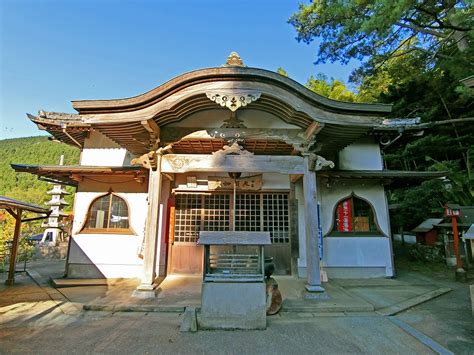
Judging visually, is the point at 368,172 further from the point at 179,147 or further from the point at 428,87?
the point at 428,87

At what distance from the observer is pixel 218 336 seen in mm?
3971

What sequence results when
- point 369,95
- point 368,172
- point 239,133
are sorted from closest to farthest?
point 239,133 < point 368,172 < point 369,95

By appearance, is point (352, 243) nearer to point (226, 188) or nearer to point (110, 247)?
point (226, 188)

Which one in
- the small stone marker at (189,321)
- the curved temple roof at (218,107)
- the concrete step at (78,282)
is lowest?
the small stone marker at (189,321)

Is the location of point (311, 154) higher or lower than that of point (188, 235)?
higher

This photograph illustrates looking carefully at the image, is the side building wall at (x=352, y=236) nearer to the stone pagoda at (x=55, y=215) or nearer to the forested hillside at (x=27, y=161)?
the stone pagoda at (x=55, y=215)

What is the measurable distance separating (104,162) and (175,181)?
2497mm

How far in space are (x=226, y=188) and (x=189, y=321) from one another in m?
4.32

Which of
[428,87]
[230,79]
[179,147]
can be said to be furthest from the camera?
[428,87]

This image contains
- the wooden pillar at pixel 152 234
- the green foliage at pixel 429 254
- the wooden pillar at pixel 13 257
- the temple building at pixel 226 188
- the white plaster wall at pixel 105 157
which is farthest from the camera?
the green foliage at pixel 429 254

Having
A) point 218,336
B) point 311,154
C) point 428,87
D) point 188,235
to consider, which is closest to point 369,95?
point 428,87

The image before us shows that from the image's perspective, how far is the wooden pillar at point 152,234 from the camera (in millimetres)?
5773

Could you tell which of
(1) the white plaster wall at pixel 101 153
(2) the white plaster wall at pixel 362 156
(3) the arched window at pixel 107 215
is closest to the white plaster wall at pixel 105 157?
(1) the white plaster wall at pixel 101 153

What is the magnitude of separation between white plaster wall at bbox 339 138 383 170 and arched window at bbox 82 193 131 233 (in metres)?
7.13
